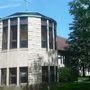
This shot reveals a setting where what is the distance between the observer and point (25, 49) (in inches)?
1260

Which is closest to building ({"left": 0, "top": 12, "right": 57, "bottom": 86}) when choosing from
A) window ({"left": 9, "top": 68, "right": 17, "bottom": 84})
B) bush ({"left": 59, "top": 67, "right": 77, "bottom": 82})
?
window ({"left": 9, "top": 68, "right": 17, "bottom": 84})

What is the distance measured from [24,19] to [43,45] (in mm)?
3064

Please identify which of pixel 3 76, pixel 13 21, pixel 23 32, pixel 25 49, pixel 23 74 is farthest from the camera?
pixel 3 76

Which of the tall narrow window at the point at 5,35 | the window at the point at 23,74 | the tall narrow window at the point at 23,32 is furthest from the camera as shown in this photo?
the tall narrow window at the point at 5,35

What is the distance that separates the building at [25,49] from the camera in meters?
31.8

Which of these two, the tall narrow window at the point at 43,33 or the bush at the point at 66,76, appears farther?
the bush at the point at 66,76

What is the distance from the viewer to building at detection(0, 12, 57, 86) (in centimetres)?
3183

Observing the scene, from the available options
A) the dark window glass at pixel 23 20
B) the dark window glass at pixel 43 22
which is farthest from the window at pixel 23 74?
the dark window glass at pixel 43 22

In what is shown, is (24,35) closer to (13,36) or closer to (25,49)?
(13,36)

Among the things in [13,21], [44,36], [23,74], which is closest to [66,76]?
[44,36]

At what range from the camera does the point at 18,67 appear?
3186 cm

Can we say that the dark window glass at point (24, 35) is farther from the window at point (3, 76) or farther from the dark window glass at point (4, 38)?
the window at point (3, 76)

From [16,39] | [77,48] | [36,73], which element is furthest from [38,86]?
[77,48]

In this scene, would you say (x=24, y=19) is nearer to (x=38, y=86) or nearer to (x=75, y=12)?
(x=75, y=12)
